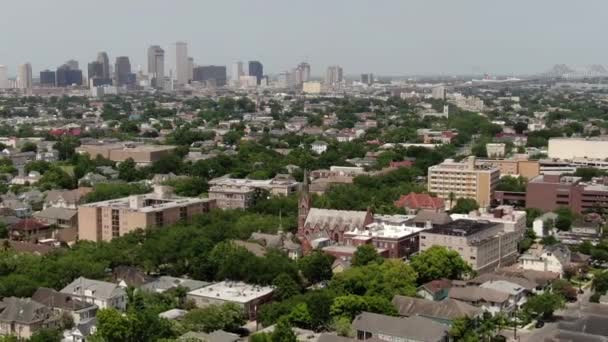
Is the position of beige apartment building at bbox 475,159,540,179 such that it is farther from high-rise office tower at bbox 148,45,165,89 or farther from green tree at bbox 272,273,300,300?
high-rise office tower at bbox 148,45,165,89

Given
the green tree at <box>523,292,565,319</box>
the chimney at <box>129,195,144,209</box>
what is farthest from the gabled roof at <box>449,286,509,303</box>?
the chimney at <box>129,195,144,209</box>

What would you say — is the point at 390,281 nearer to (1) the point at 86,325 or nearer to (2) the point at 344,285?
(2) the point at 344,285

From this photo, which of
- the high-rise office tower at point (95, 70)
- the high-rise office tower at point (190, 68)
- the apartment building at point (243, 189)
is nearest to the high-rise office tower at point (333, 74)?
the high-rise office tower at point (190, 68)

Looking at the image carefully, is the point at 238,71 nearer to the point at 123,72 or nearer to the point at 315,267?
the point at 123,72

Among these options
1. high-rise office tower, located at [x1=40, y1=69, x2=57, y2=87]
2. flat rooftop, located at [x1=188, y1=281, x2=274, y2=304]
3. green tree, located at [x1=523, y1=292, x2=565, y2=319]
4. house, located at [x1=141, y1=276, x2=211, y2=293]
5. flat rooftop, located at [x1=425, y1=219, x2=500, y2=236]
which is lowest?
green tree, located at [x1=523, y1=292, x2=565, y2=319]

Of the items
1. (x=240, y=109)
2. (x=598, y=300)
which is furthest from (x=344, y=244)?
(x=240, y=109)

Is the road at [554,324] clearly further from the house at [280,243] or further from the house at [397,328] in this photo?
the house at [280,243]

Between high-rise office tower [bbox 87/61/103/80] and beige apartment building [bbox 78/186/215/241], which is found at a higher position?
high-rise office tower [bbox 87/61/103/80]
